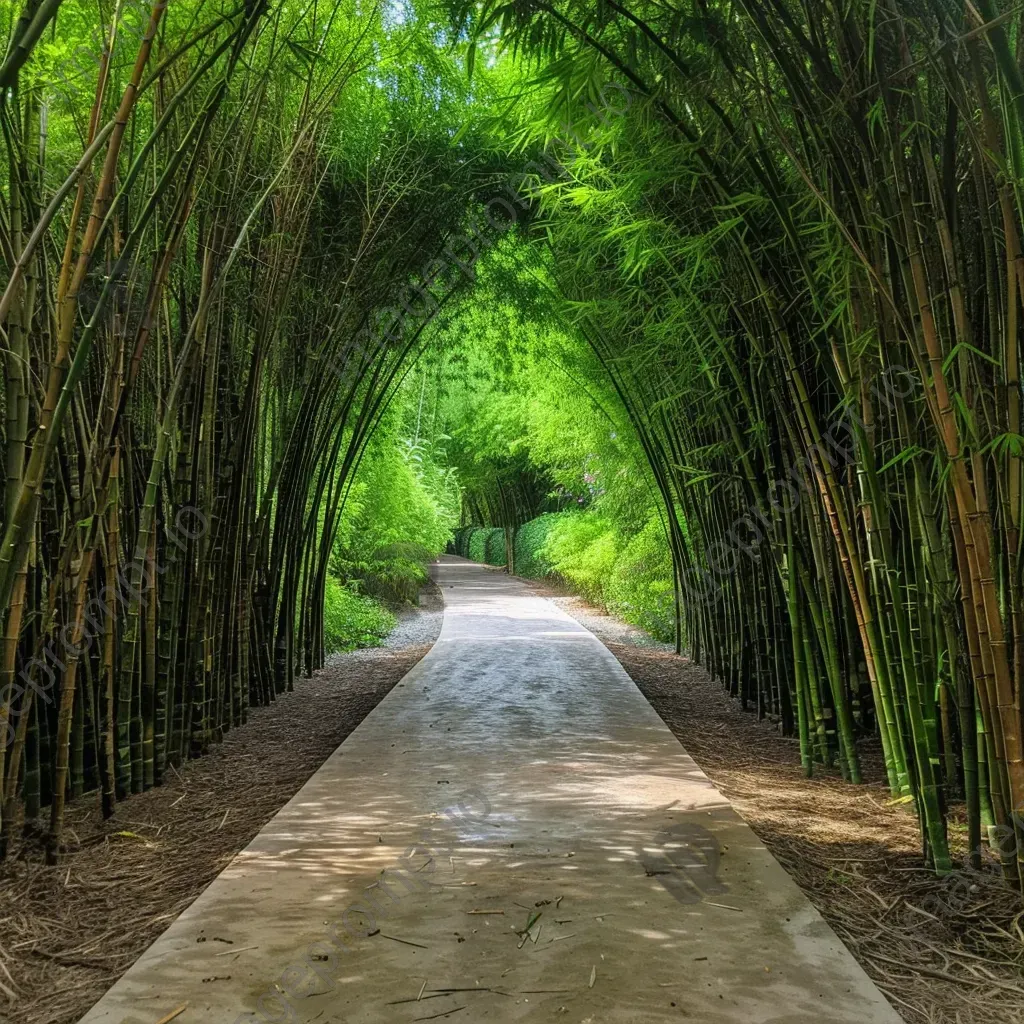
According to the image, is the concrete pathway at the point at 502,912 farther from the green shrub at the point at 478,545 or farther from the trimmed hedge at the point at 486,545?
the green shrub at the point at 478,545

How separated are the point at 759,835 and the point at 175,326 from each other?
2321 millimetres

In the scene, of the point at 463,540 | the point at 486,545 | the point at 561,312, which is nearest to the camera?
the point at 561,312

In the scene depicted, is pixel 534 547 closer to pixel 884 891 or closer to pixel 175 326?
pixel 175 326

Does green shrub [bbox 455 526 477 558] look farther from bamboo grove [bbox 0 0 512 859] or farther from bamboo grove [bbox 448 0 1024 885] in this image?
bamboo grove [bbox 448 0 1024 885]

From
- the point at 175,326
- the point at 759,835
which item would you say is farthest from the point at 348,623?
the point at 759,835

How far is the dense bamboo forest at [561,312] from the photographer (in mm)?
1620

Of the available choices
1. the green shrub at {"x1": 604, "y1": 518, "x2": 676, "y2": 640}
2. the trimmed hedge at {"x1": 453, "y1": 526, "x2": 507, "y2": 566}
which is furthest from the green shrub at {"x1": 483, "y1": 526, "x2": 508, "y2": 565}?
the green shrub at {"x1": 604, "y1": 518, "x2": 676, "y2": 640}

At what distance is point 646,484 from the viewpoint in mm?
6496

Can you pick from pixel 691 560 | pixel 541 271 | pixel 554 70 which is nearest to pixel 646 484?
pixel 691 560

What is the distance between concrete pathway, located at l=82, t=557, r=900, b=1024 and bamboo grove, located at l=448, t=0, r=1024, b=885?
18.9 inches

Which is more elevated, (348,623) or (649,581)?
(649,581)

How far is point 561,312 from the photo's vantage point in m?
5.00

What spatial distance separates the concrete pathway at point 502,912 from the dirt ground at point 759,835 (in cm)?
12

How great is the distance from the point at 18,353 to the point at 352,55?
71.8 inches
